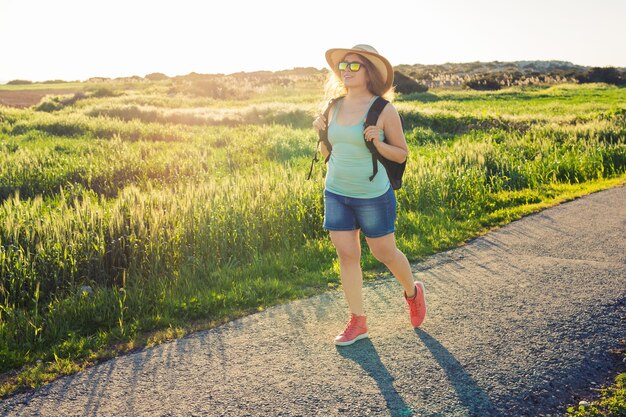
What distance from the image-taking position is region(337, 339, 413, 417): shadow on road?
3859mm

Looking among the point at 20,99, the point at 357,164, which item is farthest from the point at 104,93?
the point at 357,164

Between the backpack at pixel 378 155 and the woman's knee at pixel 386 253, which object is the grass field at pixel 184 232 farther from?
the backpack at pixel 378 155

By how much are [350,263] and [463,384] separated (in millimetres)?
1252

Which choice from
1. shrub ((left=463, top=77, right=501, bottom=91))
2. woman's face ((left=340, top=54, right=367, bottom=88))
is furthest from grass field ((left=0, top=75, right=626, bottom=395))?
shrub ((left=463, top=77, right=501, bottom=91))

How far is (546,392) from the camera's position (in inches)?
160

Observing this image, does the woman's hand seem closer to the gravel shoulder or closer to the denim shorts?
the denim shorts

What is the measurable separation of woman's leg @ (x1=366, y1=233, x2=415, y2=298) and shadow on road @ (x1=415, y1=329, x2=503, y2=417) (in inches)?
18.6

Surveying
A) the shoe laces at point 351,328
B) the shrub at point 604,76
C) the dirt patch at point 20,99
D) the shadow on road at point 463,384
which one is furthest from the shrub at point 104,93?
the shadow on road at point 463,384

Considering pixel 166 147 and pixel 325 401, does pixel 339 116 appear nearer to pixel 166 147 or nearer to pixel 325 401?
pixel 325 401

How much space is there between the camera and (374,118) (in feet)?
14.8

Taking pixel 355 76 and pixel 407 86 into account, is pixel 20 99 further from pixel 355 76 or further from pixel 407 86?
pixel 355 76

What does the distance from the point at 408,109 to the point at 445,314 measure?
22.7 meters

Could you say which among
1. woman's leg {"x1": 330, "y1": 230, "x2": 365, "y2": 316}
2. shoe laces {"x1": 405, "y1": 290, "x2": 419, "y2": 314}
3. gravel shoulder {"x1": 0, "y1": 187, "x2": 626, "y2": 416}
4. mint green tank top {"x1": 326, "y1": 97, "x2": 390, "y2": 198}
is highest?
mint green tank top {"x1": 326, "y1": 97, "x2": 390, "y2": 198}

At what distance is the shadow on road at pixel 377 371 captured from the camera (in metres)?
3.86
